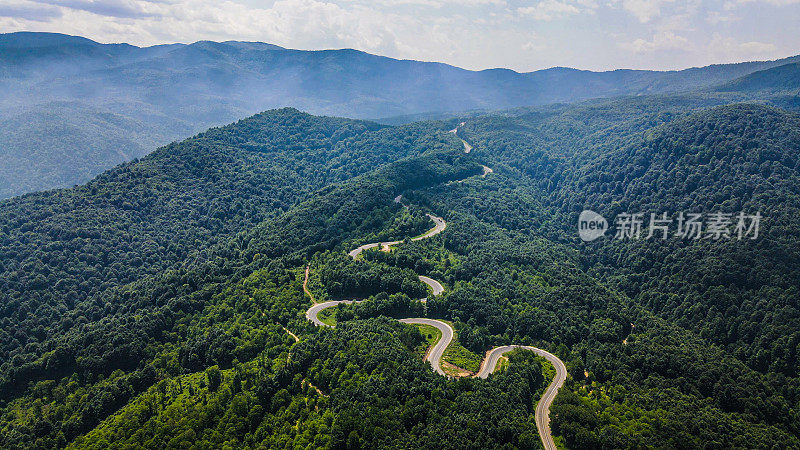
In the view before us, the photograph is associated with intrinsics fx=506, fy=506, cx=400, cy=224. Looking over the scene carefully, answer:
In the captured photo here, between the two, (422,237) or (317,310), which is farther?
(422,237)

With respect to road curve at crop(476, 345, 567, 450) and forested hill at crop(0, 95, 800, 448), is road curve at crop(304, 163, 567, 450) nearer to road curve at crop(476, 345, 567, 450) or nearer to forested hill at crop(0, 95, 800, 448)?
road curve at crop(476, 345, 567, 450)

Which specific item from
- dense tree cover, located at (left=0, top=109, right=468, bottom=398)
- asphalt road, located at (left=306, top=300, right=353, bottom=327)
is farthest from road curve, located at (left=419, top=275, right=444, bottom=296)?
dense tree cover, located at (left=0, top=109, right=468, bottom=398)

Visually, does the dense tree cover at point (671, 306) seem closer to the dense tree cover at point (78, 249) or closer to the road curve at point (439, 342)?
the road curve at point (439, 342)

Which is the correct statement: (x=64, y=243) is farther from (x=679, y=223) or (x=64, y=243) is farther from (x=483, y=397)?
(x=679, y=223)

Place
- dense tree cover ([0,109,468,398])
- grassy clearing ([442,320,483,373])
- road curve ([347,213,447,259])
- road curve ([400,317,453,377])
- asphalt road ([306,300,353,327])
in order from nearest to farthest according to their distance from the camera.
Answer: road curve ([400,317,453,377]) → grassy clearing ([442,320,483,373]) → asphalt road ([306,300,353,327]) → dense tree cover ([0,109,468,398]) → road curve ([347,213,447,259])

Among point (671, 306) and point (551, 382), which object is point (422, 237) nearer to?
point (671, 306)

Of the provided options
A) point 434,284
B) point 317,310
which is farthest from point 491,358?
point 317,310
